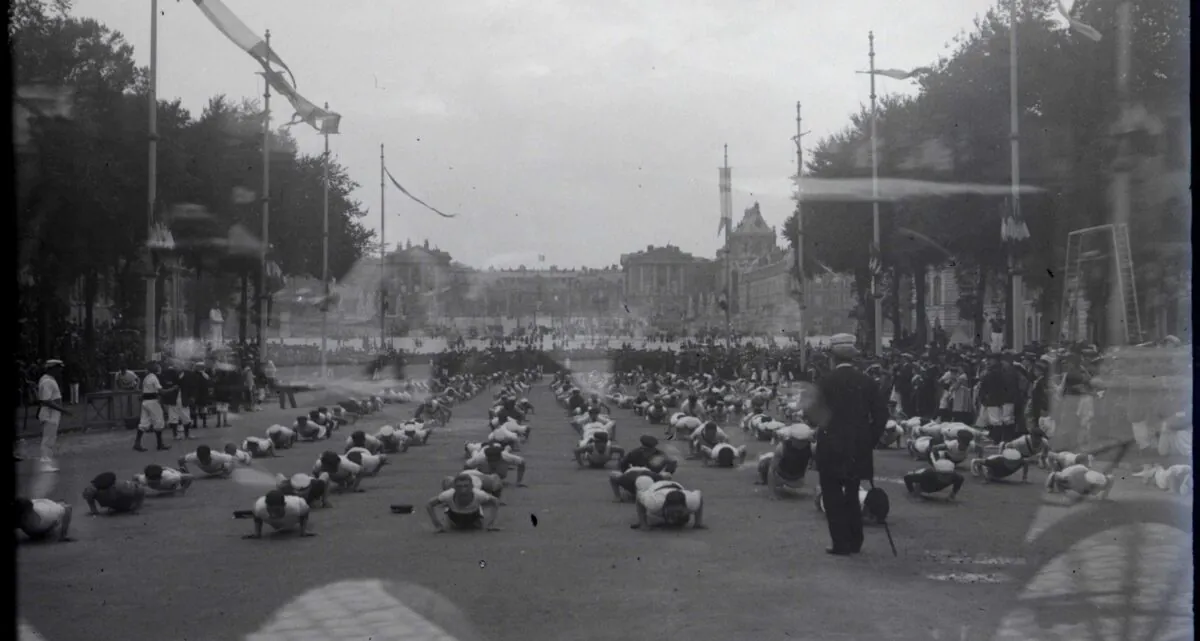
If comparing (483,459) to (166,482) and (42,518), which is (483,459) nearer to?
(166,482)

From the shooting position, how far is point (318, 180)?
66875mm

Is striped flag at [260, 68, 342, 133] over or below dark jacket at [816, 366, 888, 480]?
over

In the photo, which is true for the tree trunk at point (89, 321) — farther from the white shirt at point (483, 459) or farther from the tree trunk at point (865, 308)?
the tree trunk at point (865, 308)

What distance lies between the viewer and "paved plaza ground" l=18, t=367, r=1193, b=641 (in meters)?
8.93

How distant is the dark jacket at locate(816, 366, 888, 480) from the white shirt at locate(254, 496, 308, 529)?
5.48 metres

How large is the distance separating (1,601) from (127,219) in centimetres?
3238

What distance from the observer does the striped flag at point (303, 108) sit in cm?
3944

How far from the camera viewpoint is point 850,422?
12.0 m

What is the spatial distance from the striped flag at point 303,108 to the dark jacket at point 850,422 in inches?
1098

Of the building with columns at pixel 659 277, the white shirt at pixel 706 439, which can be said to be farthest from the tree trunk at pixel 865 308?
the building with columns at pixel 659 277

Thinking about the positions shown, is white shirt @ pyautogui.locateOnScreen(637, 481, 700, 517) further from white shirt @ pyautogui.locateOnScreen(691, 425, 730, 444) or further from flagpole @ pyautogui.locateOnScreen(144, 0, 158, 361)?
flagpole @ pyautogui.locateOnScreen(144, 0, 158, 361)

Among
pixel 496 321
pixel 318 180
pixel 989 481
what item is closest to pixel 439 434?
pixel 989 481

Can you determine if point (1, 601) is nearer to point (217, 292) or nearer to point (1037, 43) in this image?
point (1037, 43)

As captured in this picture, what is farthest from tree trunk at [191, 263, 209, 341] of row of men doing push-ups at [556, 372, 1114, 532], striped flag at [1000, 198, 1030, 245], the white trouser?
row of men doing push-ups at [556, 372, 1114, 532]
